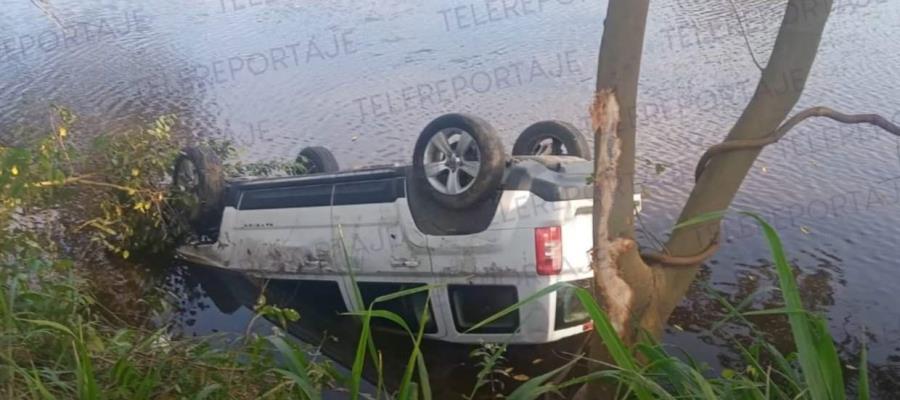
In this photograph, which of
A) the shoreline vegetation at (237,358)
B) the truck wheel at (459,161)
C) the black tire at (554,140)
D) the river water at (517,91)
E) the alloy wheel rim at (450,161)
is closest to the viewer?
the shoreline vegetation at (237,358)

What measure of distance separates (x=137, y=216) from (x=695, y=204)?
5.87m

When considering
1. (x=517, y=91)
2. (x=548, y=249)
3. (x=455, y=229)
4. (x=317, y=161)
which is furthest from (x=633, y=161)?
(x=517, y=91)

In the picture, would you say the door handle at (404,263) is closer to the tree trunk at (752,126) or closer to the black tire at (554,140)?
the black tire at (554,140)

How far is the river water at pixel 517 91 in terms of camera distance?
7.18 m

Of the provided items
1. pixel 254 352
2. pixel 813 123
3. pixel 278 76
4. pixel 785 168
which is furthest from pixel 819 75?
pixel 254 352

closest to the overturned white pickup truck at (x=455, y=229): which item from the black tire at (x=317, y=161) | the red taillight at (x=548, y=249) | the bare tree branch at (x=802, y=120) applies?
the red taillight at (x=548, y=249)

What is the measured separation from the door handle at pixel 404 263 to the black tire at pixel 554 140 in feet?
4.94

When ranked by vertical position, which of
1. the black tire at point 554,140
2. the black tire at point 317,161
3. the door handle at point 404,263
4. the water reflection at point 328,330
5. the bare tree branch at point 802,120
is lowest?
the water reflection at point 328,330

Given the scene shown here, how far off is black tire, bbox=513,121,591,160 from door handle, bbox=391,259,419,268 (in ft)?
4.94

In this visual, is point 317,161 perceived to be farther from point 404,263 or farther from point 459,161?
point 459,161

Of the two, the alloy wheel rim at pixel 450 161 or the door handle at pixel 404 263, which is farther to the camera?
the door handle at pixel 404 263

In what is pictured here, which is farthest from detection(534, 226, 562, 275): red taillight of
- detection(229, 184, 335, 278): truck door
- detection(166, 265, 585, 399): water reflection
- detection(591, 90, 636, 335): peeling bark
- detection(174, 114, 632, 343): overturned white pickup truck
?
detection(229, 184, 335, 278): truck door

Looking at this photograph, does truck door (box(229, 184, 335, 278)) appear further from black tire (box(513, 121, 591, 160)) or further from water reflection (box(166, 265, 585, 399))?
black tire (box(513, 121, 591, 160))

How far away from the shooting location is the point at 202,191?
734 centimetres
